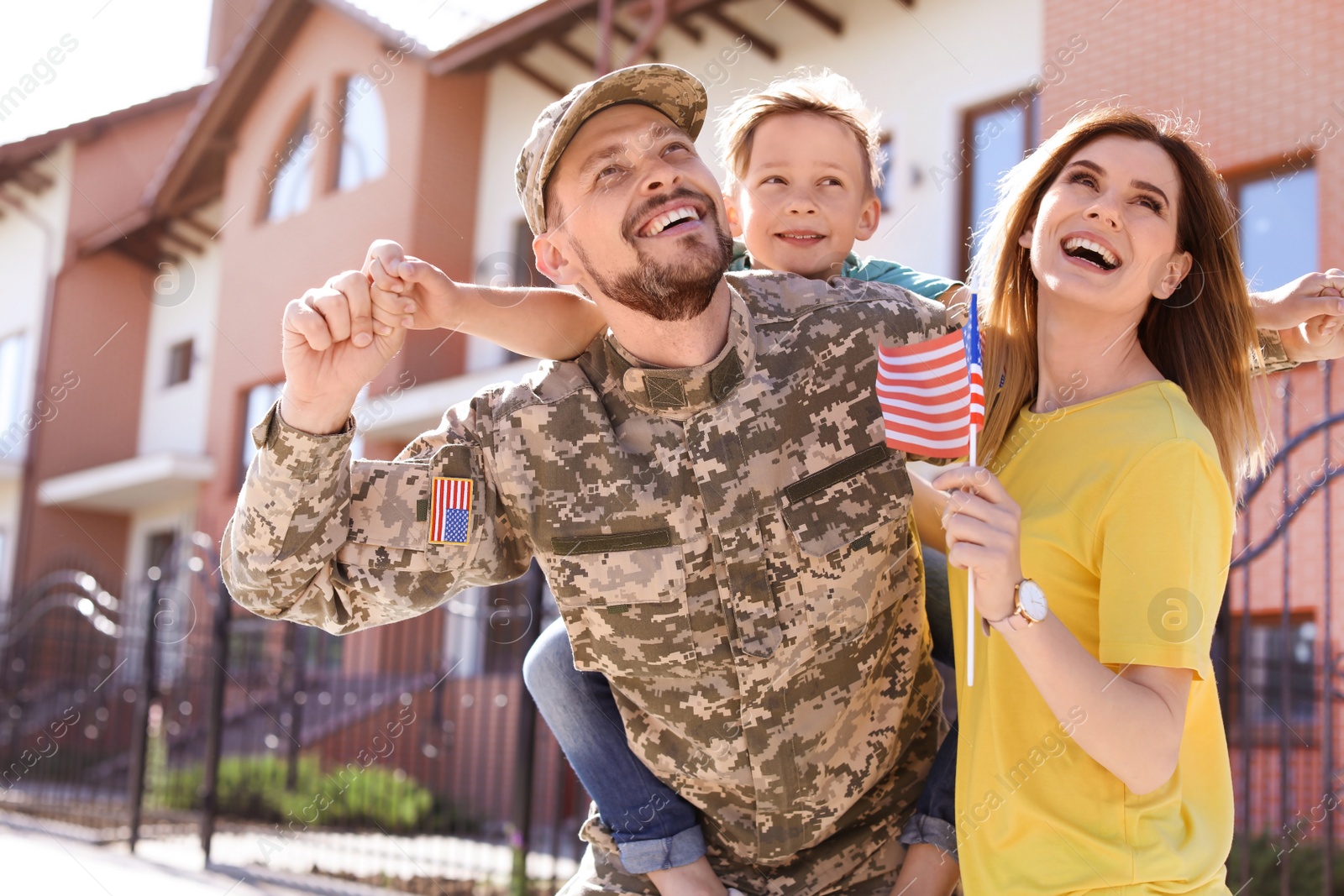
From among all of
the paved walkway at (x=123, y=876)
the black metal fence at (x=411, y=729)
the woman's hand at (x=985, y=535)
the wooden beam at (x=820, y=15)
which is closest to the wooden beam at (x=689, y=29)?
the wooden beam at (x=820, y=15)

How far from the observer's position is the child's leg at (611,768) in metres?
2.90

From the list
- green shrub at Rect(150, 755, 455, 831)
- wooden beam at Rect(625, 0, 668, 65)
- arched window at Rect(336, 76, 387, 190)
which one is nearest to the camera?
green shrub at Rect(150, 755, 455, 831)

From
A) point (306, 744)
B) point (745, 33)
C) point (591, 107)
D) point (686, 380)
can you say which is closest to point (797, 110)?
point (591, 107)

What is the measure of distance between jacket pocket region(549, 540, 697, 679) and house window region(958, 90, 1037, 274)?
969 centimetres

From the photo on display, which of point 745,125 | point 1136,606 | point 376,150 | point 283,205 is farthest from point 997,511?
point 283,205

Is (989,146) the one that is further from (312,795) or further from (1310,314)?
(1310,314)

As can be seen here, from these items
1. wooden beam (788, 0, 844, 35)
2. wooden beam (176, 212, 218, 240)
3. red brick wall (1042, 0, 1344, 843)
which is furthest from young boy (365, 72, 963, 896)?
wooden beam (176, 212, 218, 240)

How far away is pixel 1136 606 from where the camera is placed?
2146 mm

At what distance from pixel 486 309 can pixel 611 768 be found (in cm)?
114

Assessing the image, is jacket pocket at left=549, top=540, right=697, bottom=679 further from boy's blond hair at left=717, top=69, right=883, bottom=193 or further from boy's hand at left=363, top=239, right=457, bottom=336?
boy's blond hair at left=717, top=69, right=883, bottom=193

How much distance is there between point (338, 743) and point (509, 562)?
13.2m

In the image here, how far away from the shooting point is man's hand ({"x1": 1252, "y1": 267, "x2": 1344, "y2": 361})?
271 cm

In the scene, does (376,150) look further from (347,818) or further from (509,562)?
(509,562)

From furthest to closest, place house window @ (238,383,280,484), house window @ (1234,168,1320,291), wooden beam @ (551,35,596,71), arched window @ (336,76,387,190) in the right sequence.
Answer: house window @ (238,383,280,484) < arched window @ (336,76,387,190) < wooden beam @ (551,35,596,71) < house window @ (1234,168,1320,291)
